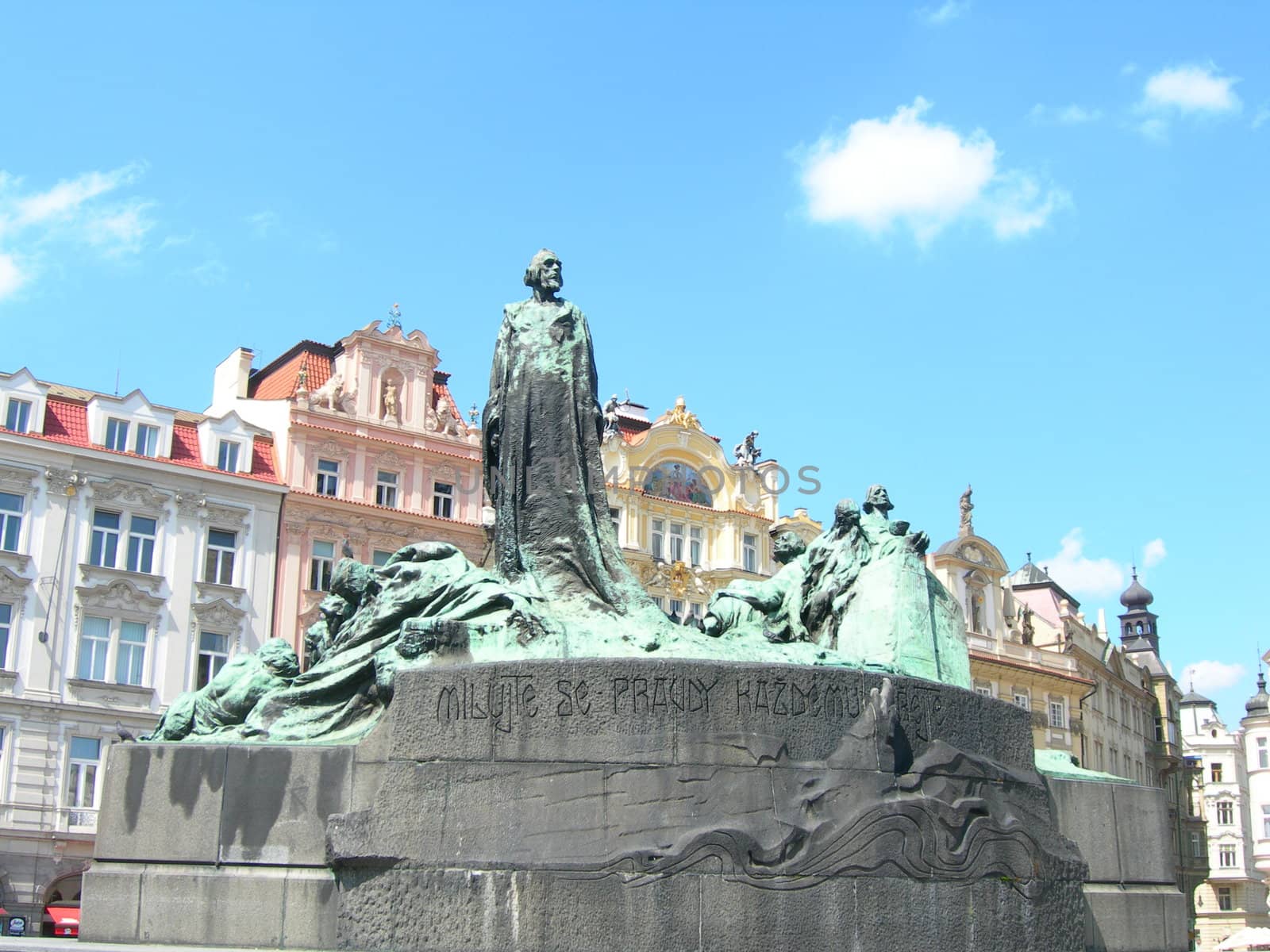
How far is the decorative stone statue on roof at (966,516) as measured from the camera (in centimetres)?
5459

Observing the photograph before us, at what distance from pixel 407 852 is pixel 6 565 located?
93.1 ft

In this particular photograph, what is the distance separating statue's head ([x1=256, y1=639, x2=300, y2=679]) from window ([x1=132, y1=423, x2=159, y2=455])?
28.2m

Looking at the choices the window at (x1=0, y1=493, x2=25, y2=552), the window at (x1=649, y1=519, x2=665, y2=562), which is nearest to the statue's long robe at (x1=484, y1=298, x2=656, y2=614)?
the window at (x1=0, y1=493, x2=25, y2=552)

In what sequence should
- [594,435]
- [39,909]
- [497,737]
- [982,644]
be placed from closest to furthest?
1. [497,737]
2. [594,435]
3. [39,909]
4. [982,644]

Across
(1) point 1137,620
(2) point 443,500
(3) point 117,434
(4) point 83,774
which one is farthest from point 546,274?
(1) point 1137,620

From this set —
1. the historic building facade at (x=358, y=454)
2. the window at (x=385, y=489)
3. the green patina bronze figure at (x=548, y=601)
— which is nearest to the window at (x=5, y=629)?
the historic building facade at (x=358, y=454)

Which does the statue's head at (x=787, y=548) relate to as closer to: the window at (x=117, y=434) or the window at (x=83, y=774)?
the window at (x=83, y=774)

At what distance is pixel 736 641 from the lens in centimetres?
1077

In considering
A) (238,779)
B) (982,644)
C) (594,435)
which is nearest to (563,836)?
(238,779)

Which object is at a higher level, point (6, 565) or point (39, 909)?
point (6, 565)

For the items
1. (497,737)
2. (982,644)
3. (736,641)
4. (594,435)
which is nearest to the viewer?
(497,737)

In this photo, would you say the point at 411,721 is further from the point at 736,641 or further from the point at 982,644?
the point at 982,644

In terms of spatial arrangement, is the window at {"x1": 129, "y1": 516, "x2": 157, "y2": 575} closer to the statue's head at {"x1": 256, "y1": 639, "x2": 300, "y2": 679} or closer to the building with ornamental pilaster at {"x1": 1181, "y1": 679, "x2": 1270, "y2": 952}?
the statue's head at {"x1": 256, "y1": 639, "x2": 300, "y2": 679}

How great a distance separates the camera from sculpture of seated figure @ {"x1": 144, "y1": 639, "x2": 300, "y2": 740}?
34.1ft
